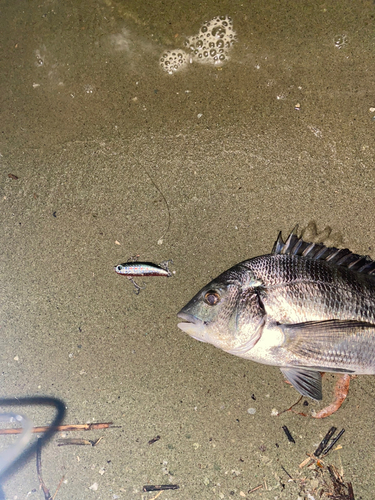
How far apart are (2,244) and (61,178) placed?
3.06 ft

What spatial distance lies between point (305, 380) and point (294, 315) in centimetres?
65

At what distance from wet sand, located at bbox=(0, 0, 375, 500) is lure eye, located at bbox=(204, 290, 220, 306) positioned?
0.52m

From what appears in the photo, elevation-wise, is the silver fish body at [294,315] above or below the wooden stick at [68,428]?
above

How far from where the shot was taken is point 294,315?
7.64 ft

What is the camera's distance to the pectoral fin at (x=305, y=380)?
251cm

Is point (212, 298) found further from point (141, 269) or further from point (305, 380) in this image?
point (305, 380)

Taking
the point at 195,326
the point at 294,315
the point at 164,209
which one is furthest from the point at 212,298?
the point at 164,209

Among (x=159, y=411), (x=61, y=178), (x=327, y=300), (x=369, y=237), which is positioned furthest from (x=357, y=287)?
(x=61, y=178)

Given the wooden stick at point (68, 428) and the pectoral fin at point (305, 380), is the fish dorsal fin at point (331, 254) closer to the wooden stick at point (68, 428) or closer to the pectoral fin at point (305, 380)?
the pectoral fin at point (305, 380)

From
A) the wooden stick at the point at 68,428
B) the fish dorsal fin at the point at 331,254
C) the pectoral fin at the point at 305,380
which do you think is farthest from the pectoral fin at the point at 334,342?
the wooden stick at the point at 68,428

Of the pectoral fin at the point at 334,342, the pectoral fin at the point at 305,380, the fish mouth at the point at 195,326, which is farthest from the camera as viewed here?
the pectoral fin at the point at 305,380

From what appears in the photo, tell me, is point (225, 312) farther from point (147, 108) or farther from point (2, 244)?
point (2, 244)

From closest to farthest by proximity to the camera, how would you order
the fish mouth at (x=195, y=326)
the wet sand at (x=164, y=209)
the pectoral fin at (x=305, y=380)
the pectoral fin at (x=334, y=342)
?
the pectoral fin at (x=334, y=342) < the fish mouth at (x=195, y=326) < the pectoral fin at (x=305, y=380) < the wet sand at (x=164, y=209)

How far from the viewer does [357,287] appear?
93.7 inches
